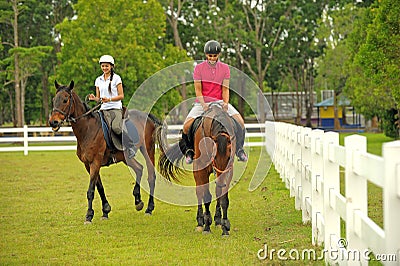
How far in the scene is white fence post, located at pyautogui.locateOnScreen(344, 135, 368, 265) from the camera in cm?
549

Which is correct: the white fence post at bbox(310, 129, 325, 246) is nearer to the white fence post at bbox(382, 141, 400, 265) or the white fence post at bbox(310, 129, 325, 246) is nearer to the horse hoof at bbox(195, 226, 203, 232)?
the horse hoof at bbox(195, 226, 203, 232)

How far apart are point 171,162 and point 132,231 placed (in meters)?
1.55

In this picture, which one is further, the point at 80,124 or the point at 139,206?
the point at 139,206

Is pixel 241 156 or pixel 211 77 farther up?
pixel 211 77

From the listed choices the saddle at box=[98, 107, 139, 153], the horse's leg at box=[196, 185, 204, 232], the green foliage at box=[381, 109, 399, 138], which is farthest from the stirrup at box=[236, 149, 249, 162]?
the green foliage at box=[381, 109, 399, 138]

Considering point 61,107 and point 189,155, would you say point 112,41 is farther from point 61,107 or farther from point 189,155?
point 189,155

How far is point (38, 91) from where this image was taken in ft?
212

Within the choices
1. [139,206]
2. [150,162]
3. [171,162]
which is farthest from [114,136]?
[139,206]

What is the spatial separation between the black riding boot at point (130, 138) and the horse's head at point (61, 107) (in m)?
1.17

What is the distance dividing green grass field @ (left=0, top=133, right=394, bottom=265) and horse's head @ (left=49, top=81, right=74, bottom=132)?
1.60 m

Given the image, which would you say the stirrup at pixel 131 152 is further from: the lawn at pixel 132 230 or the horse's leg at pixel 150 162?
the lawn at pixel 132 230

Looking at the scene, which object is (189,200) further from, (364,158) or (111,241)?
(364,158)

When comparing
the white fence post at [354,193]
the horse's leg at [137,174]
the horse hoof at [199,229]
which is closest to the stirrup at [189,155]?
the horse hoof at [199,229]

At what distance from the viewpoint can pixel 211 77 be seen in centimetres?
1001
